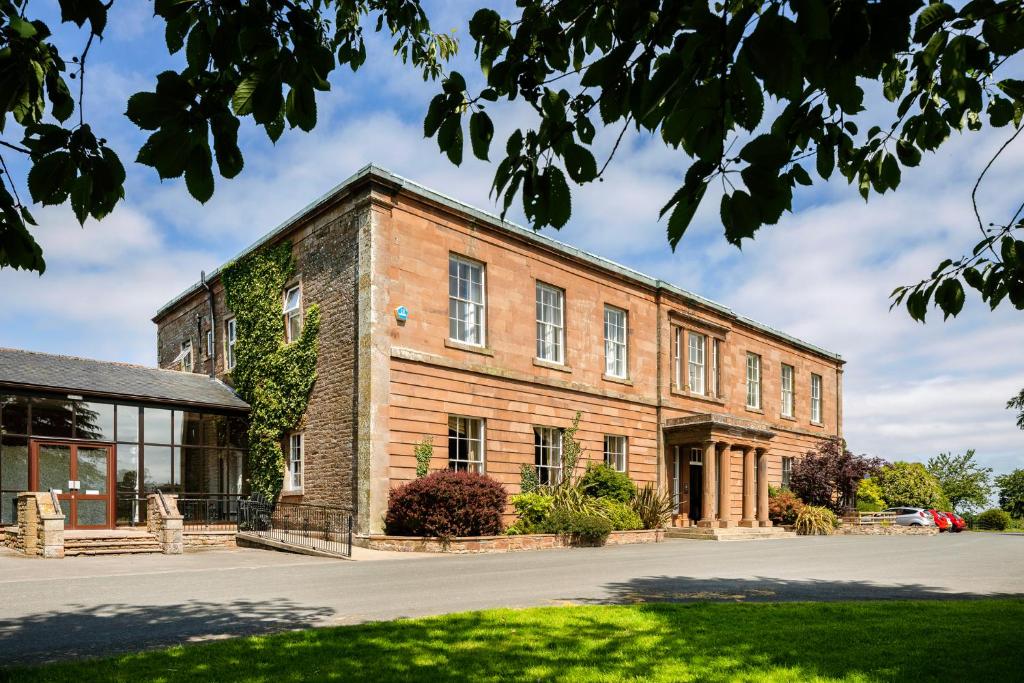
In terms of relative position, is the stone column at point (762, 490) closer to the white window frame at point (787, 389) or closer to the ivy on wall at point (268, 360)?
the white window frame at point (787, 389)

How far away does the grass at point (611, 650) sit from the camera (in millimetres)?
6062

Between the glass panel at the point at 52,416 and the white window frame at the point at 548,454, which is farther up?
the glass panel at the point at 52,416

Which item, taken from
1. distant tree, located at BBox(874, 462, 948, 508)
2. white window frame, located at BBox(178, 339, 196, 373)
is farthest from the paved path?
distant tree, located at BBox(874, 462, 948, 508)

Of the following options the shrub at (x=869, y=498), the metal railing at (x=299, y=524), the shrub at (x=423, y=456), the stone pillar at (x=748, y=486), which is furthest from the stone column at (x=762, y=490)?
the metal railing at (x=299, y=524)

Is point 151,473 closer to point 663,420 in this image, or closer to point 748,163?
point 663,420

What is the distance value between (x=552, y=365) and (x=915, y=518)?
21351 millimetres

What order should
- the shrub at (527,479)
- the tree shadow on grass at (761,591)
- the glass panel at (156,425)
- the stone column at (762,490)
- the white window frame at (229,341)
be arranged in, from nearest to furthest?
the tree shadow on grass at (761,591) → the glass panel at (156,425) → the shrub at (527,479) → the white window frame at (229,341) → the stone column at (762,490)

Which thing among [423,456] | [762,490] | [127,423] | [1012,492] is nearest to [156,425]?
[127,423]

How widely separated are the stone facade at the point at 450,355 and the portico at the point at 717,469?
0.27 ft

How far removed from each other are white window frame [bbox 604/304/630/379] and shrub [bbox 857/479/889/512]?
16.1m

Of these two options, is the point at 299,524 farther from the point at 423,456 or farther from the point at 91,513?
the point at 91,513

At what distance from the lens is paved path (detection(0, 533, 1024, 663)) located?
8.44 m

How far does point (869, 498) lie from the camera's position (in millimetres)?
37562

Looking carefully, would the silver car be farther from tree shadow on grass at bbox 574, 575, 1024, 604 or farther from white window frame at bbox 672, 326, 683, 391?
tree shadow on grass at bbox 574, 575, 1024, 604
